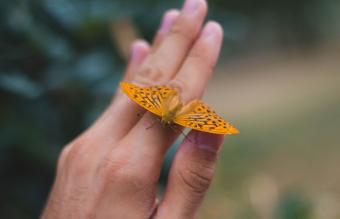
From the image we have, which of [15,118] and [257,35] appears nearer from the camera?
[15,118]

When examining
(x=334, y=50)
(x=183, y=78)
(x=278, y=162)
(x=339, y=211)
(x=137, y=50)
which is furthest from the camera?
(x=334, y=50)

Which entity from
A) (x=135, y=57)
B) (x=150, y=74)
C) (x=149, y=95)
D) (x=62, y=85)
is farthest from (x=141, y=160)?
(x=62, y=85)

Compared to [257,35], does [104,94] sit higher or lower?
lower

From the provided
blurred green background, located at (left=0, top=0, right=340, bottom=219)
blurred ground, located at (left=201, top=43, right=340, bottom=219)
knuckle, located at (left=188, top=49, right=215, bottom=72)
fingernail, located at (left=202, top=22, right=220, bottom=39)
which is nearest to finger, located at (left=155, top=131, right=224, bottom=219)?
knuckle, located at (left=188, top=49, right=215, bottom=72)

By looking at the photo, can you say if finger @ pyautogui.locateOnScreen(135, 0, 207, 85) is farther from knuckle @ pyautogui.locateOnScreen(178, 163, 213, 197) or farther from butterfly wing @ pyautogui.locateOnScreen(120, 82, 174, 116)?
knuckle @ pyautogui.locateOnScreen(178, 163, 213, 197)

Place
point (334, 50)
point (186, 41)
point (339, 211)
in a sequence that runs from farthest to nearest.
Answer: point (334, 50) < point (339, 211) < point (186, 41)

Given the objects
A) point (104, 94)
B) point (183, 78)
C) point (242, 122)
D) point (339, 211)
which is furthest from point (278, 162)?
point (183, 78)

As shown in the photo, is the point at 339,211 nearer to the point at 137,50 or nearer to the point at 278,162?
the point at 137,50
